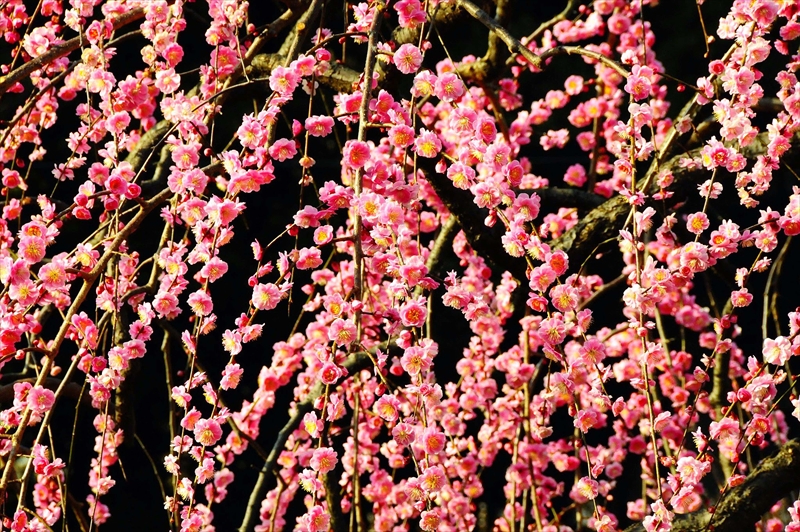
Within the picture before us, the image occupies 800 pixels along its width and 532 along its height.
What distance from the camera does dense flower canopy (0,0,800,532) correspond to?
4.68 feet

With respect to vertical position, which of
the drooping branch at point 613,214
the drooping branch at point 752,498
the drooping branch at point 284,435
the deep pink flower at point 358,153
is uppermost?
the deep pink flower at point 358,153

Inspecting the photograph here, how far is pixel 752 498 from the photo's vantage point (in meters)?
1.91

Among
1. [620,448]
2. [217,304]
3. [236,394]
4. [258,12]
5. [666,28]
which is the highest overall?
[258,12]

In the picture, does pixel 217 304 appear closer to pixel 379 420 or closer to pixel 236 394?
pixel 236 394

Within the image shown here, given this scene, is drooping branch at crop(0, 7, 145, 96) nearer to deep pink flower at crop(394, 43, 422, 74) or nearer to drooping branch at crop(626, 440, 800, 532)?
deep pink flower at crop(394, 43, 422, 74)

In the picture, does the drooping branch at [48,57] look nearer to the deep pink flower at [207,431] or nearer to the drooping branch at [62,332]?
the drooping branch at [62,332]

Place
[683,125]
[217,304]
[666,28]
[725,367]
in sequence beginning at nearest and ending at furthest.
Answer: [683,125], [725,367], [217,304], [666,28]

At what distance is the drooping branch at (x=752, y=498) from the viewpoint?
1.89 metres

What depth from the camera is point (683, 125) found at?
73.4 inches

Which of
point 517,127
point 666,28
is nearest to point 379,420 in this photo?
point 517,127

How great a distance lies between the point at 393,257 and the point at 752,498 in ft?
3.35

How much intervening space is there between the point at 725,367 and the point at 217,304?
193 cm

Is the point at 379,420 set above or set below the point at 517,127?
below

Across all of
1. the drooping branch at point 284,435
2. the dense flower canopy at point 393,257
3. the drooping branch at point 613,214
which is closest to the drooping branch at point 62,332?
the dense flower canopy at point 393,257
